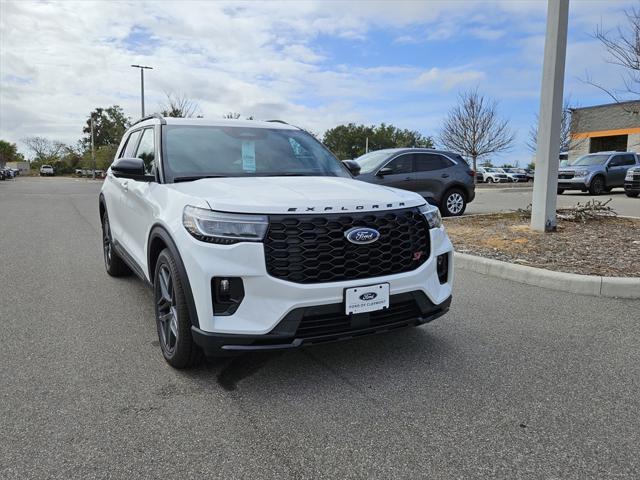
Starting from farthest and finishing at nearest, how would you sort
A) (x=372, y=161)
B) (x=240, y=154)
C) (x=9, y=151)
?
(x=9, y=151) < (x=372, y=161) < (x=240, y=154)

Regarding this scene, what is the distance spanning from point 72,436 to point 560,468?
2.41 m

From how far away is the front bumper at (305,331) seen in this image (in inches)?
116

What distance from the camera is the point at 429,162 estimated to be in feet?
39.1

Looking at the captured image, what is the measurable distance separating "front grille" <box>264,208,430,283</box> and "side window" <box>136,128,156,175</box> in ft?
5.62

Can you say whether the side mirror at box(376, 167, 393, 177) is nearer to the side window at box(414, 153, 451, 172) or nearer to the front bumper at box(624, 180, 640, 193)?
the side window at box(414, 153, 451, 172)

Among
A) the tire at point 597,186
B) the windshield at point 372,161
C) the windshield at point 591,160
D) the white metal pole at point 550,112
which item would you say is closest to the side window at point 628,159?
the windshield at point 591,160

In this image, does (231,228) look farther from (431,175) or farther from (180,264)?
(431,175)

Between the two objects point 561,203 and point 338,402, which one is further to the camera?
point 561,203

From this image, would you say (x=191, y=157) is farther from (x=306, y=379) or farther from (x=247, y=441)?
(x=247, y=441)

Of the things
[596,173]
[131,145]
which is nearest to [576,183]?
[596,173]

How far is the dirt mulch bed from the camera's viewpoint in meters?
6.16

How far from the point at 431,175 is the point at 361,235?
9197 millimetres

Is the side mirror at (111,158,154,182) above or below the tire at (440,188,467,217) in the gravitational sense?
above

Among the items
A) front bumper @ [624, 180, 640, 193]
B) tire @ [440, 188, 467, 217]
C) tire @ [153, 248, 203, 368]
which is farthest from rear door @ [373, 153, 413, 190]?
front bumper @ [624, 180, 640, 193]
